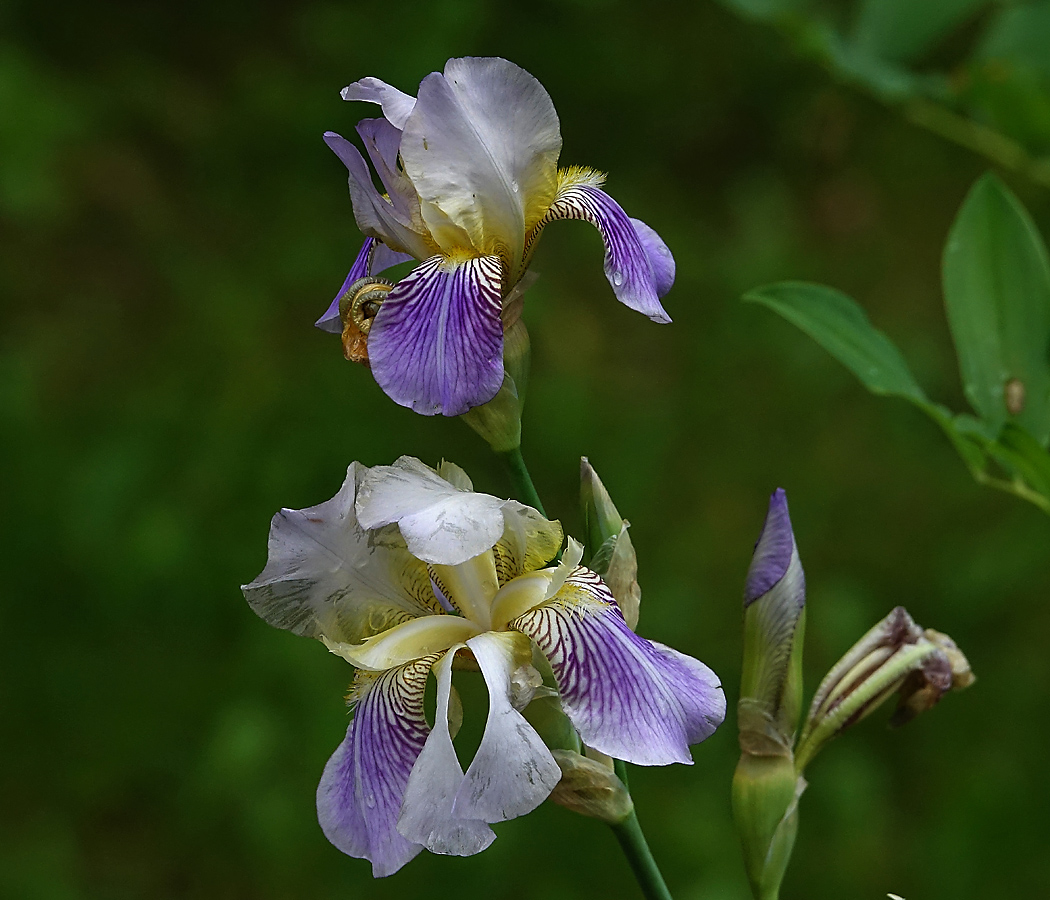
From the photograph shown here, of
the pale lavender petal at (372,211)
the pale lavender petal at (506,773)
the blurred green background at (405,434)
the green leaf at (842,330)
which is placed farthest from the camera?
the blurred green background at (405,434)

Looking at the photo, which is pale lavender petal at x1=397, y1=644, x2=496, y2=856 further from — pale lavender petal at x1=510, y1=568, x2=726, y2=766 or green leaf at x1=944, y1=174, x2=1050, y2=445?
green leaf at x1=944, y1=174, x2=1050, y2=445

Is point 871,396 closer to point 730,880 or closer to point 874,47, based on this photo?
point 730,880

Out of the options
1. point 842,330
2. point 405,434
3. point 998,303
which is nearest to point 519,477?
point 842,330

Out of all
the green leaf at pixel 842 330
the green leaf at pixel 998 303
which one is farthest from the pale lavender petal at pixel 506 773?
the green leaf at pixel 998 303

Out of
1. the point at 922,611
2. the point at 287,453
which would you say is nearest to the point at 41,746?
the point at 287,453

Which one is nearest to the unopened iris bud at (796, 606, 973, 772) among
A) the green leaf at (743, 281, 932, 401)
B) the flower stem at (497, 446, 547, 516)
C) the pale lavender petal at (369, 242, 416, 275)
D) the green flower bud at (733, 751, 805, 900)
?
the green flower bud at (733, 751, 805, 900)

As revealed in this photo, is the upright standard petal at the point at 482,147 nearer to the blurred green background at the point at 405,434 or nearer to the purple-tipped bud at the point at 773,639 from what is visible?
the purple-tipped bud at the point at 773,639
